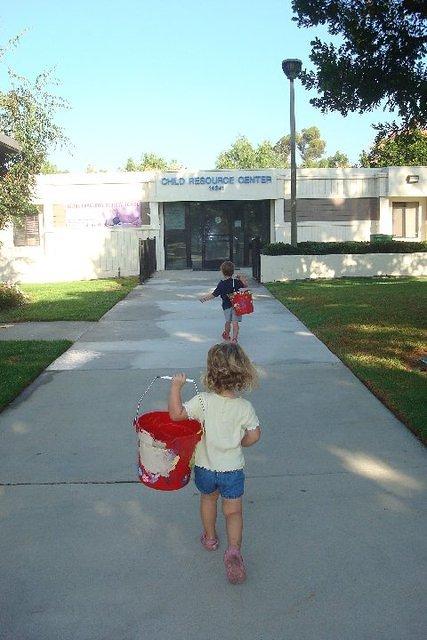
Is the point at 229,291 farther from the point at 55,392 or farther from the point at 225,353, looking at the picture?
the point at 225,353

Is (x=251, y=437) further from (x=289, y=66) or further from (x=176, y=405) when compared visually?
(x=289, y=66)

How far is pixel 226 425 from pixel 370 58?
373 inches

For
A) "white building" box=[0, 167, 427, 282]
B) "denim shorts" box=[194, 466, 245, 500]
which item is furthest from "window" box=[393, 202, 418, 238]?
"denim shorts" box=[194, 466, 245, 500]

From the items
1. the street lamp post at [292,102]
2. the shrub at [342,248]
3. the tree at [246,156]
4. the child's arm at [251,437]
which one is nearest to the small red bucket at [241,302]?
the child's arm at [251,437]

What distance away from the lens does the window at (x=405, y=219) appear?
27344mm

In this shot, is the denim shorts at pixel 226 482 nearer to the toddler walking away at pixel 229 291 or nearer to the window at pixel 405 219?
the toddler walking away at pixel 229 291

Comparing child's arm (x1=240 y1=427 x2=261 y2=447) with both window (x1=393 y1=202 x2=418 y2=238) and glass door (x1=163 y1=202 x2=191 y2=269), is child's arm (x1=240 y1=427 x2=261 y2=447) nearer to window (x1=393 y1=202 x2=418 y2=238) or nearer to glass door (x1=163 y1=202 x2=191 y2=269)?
glass door (x1=163 y1=202 x2=191 y2=269)

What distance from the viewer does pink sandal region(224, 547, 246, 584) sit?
337cm

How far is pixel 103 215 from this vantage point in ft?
86.1

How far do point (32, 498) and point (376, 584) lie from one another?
7.64 feet

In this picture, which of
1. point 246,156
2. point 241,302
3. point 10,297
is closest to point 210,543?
point 241,302

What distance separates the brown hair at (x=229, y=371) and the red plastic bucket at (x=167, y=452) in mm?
248

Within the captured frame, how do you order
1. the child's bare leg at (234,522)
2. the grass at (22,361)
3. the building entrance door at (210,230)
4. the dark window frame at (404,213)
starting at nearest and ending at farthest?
the child's bare leg at (234,522) → the grass at (22,361) → the building entrance door at (210,230) → the dark window frame at (404,213)

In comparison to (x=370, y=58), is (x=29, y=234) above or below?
below
